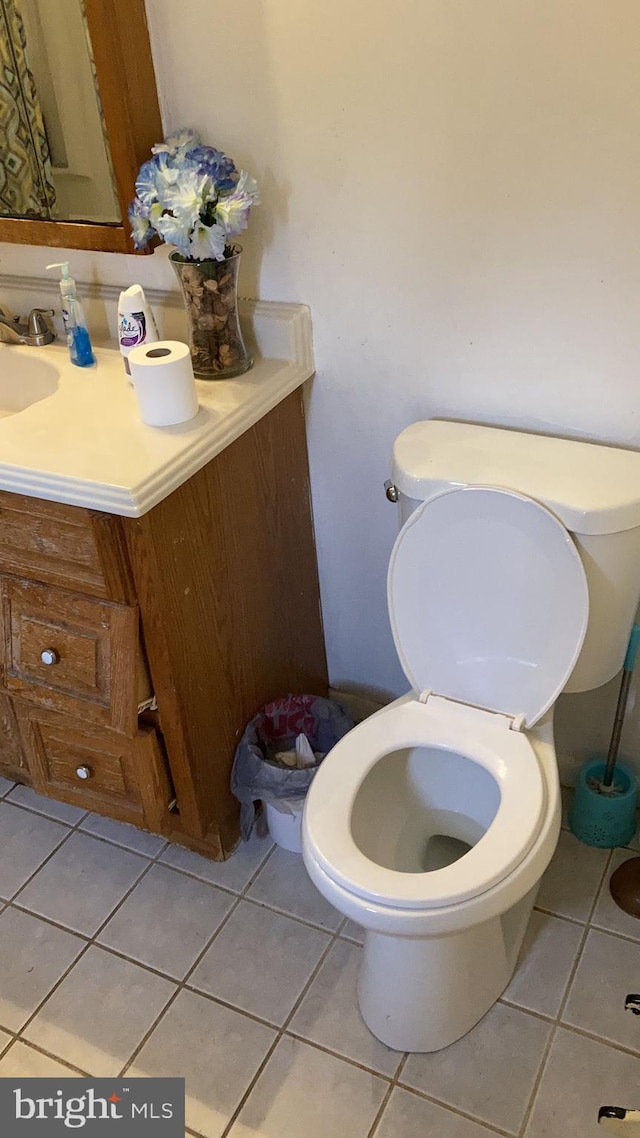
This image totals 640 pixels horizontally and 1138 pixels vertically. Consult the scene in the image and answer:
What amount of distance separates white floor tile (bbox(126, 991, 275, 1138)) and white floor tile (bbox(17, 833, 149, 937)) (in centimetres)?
25

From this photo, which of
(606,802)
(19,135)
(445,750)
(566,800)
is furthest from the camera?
(566,800)

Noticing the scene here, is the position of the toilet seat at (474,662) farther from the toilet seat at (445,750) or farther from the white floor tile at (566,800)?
the white floor tile at (566,800)

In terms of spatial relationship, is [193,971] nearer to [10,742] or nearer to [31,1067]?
[31,1067]

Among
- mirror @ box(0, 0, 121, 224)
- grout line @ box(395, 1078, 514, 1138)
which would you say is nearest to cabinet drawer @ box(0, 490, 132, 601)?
mirror @ box(0, 0, 121, 224)

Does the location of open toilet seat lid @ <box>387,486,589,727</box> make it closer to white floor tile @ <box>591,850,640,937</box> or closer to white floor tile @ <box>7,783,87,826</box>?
white floor tile @ <box>591,850,640,937</box>

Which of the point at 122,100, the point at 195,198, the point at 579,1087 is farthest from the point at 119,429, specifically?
the point at 579,1087

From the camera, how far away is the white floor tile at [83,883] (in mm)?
1626

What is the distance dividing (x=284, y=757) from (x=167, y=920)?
0.36 metres

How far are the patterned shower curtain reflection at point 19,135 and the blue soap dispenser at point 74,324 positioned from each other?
115 mm

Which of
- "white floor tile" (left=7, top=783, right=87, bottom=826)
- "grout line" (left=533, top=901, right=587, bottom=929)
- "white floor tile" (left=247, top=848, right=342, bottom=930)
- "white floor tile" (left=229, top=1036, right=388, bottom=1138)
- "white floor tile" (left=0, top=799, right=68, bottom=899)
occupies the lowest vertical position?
"white floor tile" (left=7, top=783, right=87, bottom=826)

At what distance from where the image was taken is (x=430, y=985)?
133 centimetres

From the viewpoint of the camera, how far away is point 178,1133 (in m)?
1.31

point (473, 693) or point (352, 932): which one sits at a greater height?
point (473, 693)

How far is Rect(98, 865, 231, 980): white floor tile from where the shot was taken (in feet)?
5.07
